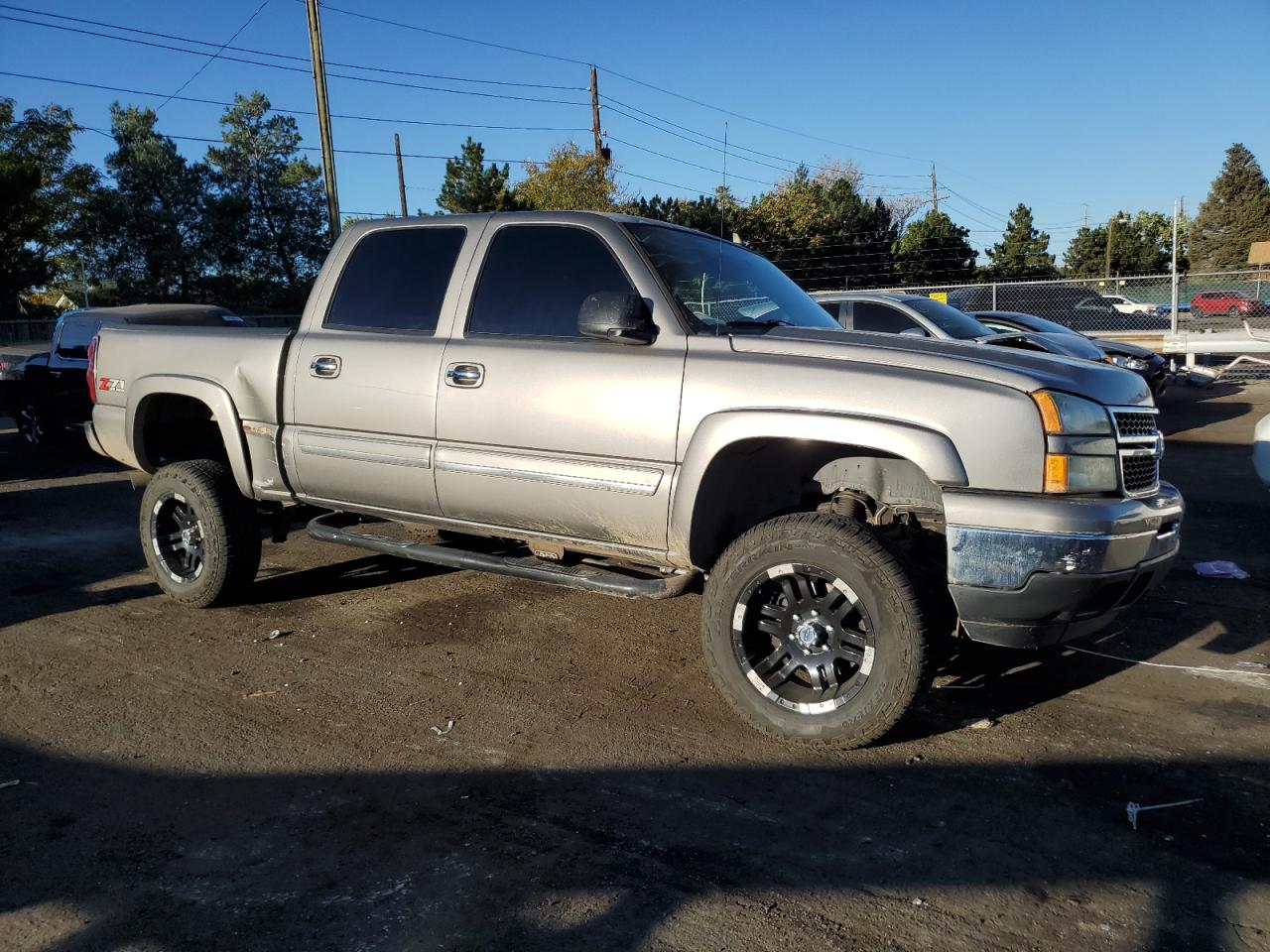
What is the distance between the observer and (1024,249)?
4841cm

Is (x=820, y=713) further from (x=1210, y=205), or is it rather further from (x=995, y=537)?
(x=1210, y=205)

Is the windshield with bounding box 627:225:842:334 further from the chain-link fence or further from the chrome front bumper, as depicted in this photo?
the chain-link fence

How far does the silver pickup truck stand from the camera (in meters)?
3.30

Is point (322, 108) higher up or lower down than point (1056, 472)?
higher up

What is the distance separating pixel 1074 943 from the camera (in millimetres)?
2457

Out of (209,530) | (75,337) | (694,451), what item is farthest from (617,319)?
(75,337)

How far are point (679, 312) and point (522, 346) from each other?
2.42ft

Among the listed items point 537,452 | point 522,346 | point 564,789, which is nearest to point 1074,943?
point 564,789

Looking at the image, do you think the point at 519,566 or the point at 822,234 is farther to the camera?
the point at 822,234

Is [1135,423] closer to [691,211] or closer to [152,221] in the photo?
[691,211]

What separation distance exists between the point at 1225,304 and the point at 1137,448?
1287 inches

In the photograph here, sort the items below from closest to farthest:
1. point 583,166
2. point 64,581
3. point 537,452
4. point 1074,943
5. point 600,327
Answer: point 1074,943 → point 600,327 → point 537,452 → point 64,581 → point 583,166

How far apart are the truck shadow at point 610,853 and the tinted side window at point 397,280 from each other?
2.26 metres

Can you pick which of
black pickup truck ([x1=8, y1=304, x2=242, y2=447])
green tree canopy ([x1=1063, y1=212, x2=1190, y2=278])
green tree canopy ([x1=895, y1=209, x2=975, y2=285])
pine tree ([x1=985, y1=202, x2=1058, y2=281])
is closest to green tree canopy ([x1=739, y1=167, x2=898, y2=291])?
green tree canopy ([x1=895, y1=209, x2=975, y2=285])
